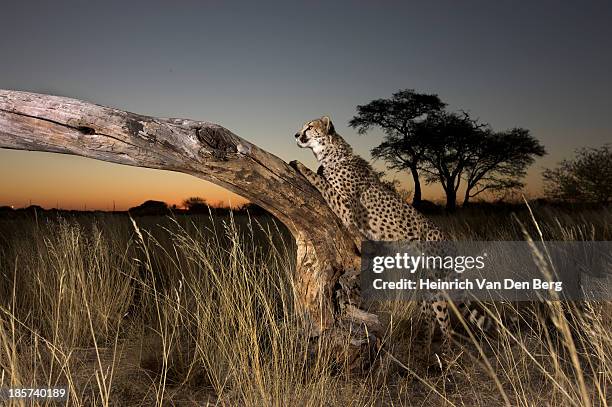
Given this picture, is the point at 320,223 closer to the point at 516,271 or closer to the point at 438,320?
the point at 438,320

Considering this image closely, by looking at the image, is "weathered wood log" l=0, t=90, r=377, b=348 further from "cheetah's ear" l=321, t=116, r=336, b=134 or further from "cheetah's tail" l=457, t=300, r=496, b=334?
"cheetah's ear" l=321, t=116, r=336, b=134

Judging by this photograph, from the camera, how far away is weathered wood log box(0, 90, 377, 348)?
2.77 m

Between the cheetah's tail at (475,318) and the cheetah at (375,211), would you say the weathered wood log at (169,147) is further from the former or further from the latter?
the cheetah's tail at (475,318)

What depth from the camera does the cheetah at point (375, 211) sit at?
367 cm

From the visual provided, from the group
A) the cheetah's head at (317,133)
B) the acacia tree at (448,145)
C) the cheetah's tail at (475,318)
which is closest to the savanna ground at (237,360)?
the cheetah's tail at (475,318)

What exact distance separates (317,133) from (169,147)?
6.11 ft

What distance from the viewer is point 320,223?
131 inches

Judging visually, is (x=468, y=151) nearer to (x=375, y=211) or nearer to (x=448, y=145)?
(x=448, y=145)

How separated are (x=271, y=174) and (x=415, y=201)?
1229 cm

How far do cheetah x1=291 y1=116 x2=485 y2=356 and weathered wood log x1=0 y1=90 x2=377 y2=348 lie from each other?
44cm

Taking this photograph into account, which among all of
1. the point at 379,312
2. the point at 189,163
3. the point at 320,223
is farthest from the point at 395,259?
the point at 189,163

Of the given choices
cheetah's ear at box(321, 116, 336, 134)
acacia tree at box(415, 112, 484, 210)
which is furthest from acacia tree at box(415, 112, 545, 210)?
cheetah's ear at box(321, 116, 336, 134)

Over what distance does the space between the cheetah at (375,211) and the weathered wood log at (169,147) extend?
44 cm

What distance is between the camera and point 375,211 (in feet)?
12.8
